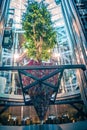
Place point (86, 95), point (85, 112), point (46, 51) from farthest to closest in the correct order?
1. point (46, 51)
2. point (85, 112)
3. point (86, 95)

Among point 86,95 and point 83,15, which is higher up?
point 83,15

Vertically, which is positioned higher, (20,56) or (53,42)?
(20,56)

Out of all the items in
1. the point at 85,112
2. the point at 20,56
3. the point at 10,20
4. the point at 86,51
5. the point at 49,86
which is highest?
the point at 10,20

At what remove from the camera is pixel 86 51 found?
635 centimetres

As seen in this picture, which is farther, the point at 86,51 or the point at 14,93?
the point at 14,93

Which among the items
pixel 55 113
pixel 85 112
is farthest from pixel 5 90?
pixel 85 112

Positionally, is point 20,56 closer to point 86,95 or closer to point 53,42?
point 53,42

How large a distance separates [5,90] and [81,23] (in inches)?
277

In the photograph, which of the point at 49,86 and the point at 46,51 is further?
the point at 46,51

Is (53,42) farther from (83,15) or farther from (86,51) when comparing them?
(86,51)

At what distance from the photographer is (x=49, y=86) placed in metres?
7.10

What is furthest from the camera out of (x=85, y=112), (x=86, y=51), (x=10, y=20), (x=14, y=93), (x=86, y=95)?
(x=10, y=20)

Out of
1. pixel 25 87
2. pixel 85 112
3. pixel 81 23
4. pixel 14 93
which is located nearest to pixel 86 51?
pixel 81 23

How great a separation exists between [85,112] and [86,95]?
6.85ft
